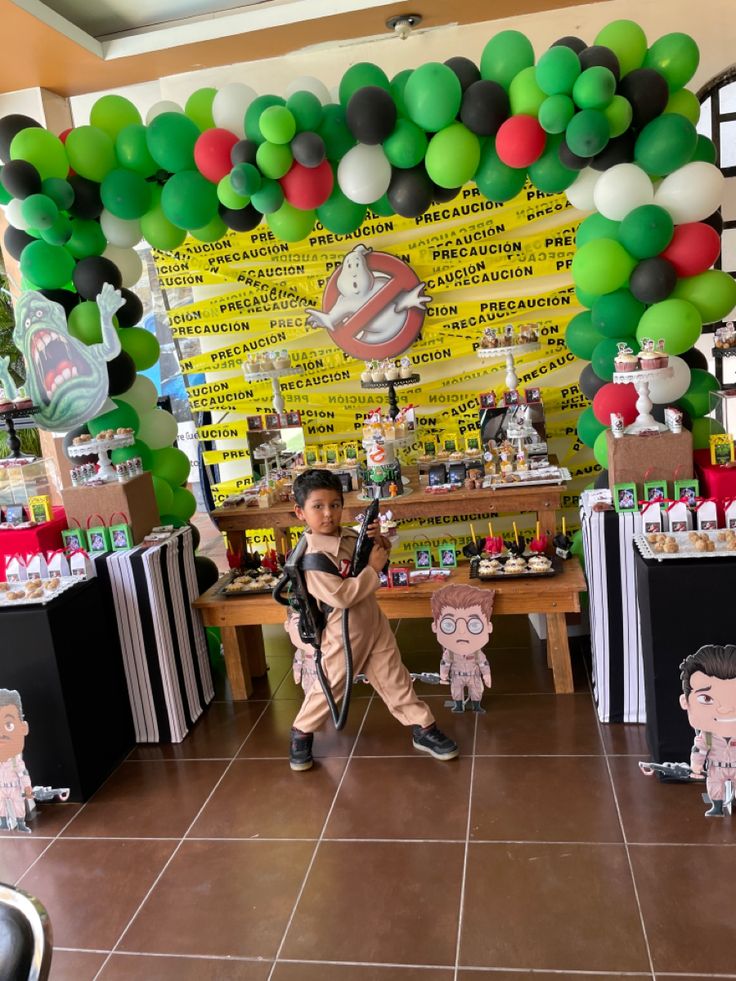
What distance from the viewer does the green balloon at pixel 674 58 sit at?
12.5 ft

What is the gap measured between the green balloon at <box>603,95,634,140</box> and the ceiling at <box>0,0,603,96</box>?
2143 millimetres

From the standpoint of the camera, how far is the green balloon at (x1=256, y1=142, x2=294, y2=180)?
4086 millimetres

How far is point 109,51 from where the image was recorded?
5715 millimetres

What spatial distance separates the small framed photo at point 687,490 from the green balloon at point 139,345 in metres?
2.87

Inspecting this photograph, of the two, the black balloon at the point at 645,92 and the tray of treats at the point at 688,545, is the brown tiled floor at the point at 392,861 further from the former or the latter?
the black balloon at the point at 645,92

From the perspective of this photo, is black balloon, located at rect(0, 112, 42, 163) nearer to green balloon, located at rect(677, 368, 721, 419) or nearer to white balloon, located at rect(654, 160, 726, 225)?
white balloon, located at rect(654, 160, 726, 225)

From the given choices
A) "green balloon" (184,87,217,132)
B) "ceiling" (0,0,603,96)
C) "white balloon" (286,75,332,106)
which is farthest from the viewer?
"ceiling" (0,0,603,96)

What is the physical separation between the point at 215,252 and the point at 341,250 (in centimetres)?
95

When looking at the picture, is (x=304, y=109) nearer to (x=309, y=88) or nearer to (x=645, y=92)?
(x=309, y=88)

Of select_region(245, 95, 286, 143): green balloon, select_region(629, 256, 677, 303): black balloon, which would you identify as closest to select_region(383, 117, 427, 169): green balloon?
select_region(245, 95, 286, 143): green balloon

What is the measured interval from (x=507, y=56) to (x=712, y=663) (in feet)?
9.49

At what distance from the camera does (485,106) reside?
13.0 ft

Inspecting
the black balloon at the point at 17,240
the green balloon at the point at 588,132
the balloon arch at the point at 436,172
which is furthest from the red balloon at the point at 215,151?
the green balloon at the point at 588,132

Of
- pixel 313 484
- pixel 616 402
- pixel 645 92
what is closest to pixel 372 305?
pixel 616 402
